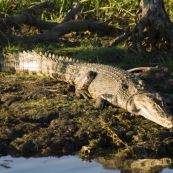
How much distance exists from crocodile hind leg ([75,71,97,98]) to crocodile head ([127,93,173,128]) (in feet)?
2.83

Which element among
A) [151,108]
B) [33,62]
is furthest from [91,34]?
[151,108]

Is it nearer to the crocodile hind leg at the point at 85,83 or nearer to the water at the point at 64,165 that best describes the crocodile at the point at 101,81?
the crocodile hind leg at the point at 85,83

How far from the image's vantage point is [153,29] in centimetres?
931

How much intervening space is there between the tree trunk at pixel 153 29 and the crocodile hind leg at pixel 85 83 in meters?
1.68

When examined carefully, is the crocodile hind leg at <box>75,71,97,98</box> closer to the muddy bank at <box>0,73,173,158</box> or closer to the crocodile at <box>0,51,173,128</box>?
the crocodile at <box>0,51,173,128</box>

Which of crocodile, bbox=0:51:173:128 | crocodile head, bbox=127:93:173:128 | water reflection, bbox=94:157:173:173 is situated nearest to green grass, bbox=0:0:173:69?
crocodile, bbox=0:51:173:128

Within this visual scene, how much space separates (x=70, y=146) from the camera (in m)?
6.04

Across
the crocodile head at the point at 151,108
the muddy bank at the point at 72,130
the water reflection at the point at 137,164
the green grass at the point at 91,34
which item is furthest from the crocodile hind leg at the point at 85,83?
the water reflection at the point at 137,164

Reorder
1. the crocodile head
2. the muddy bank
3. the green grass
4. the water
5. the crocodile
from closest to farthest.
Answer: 1. the water
2. the muddy bank
3. the crocodile head
4. the crocodile
5. the green grass

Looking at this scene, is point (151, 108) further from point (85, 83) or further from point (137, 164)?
point (85, 83)

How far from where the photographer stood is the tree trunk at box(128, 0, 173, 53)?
30.3 ft

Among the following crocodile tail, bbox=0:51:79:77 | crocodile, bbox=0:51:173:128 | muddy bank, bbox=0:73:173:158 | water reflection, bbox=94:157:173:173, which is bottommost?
water reflection, bbox=94:157:173:173

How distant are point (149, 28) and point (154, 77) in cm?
150

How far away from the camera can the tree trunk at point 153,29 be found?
9.24 m
